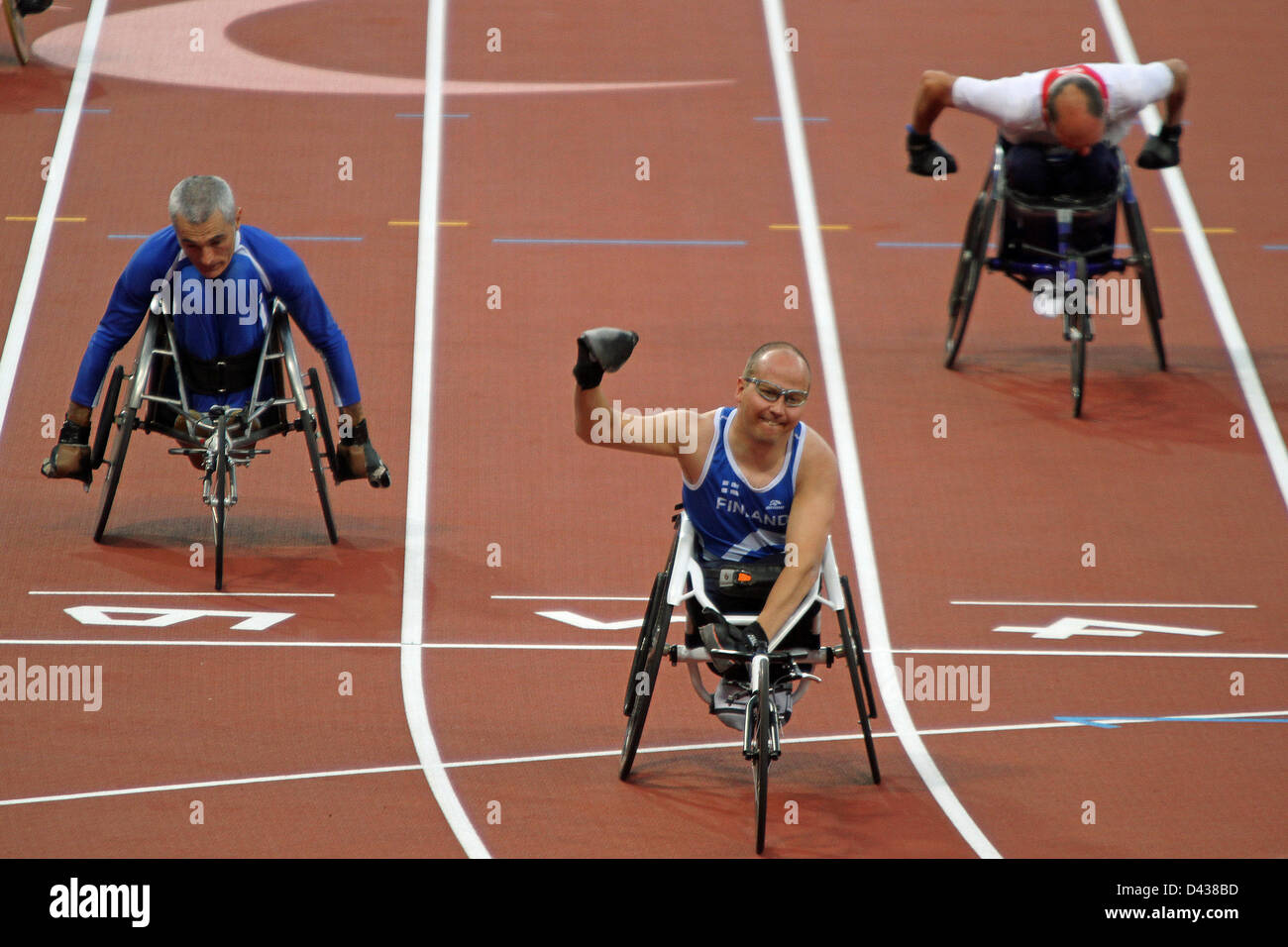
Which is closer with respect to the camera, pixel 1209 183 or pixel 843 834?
pixel 843 834

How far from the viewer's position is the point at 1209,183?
47.9ft

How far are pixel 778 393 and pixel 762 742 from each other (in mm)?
1182

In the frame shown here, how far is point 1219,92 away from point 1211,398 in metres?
4.27

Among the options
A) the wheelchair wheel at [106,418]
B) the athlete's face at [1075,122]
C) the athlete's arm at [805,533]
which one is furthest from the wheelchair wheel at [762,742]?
the athlete's face at [1075,122]

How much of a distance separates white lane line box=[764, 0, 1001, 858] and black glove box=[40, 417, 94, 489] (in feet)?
11.9

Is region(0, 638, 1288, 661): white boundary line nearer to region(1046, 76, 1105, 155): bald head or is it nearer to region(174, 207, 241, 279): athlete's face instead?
region(174, 207, 241, 279): athlete's face

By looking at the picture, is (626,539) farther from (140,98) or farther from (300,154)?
(140,98)

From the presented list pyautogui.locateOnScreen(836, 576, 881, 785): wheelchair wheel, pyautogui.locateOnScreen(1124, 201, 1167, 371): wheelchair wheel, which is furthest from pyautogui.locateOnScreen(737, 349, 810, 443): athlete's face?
pyautogui.locateOnScreen(1124, 201, 1167, 371): wheelchair wheel

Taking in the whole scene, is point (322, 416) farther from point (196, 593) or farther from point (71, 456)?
Answer: point (71, 456)

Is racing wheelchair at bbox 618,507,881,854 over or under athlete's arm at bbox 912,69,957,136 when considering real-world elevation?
under

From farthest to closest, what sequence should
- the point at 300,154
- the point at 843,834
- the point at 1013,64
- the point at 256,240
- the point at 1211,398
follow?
the point at 1013,64, the point at 300,154, the point at 1211,398, the point at 256,240, the point at 843,834

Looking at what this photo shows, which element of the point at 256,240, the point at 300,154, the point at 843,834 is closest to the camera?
the point at 843,834

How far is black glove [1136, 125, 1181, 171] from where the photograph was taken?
11.9 metres

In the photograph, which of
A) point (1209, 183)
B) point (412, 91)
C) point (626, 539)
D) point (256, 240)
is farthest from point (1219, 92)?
point (256, 240)
